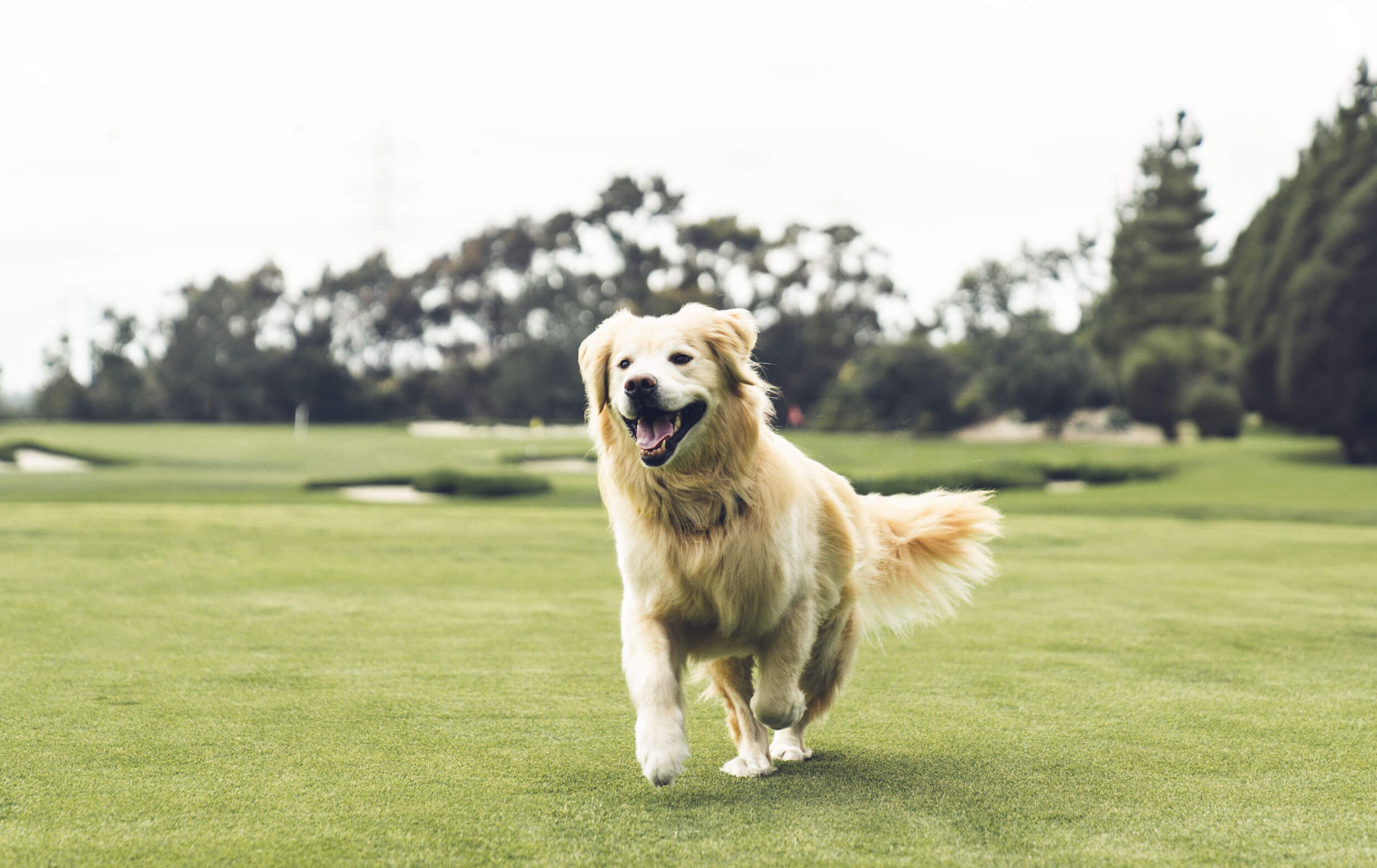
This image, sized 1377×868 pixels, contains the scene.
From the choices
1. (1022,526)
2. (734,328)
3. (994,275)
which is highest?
(994,275)

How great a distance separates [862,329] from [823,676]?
55.2 m

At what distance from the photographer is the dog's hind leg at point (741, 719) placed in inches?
184

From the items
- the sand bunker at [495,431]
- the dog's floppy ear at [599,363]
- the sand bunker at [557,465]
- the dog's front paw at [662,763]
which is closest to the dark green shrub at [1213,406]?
the sand bunker at [557,465]

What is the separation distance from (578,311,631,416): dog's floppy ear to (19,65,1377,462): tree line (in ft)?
83.9

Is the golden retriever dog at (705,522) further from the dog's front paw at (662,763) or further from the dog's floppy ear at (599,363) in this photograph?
the dog's front paw at (662,763)

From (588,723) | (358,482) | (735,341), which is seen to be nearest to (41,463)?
(358,482)

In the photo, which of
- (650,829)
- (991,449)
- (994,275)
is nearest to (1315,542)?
(650,829)

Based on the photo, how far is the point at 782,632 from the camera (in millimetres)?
4707

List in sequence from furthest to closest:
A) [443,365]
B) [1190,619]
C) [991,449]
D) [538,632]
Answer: [443,365], [991,449], [1190,619], [538,632]

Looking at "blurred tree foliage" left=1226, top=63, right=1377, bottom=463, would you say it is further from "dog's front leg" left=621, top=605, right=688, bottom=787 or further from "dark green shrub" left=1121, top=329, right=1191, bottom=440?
"dog's front leg" left=621, top=605, right=688, bottom=787

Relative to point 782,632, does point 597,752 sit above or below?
below

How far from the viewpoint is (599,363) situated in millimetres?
4734

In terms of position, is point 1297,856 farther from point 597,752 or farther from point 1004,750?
point 597,752

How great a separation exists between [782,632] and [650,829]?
1.11m
